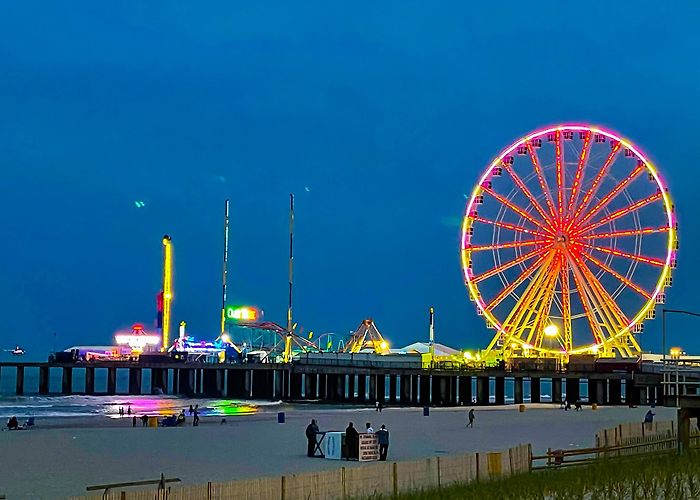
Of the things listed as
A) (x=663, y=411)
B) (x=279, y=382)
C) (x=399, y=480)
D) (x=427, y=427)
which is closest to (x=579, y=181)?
(x=663, y=411)

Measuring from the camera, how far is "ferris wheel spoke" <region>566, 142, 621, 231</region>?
208 feet

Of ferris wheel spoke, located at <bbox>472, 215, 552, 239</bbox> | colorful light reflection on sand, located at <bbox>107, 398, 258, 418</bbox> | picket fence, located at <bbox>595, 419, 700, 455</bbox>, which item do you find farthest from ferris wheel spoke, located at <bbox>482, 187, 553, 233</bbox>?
picket fence, located at <bbox>595, 419, 700, 455</bbox>

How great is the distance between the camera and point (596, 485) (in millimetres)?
18984

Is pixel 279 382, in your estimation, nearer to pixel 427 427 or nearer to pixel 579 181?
pixel 579 181

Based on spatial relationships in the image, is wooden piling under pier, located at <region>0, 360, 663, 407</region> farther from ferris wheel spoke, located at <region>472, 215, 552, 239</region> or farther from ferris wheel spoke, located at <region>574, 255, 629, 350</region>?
ferris wheel spoke, located at <region>472, 215, 552, 239</region>

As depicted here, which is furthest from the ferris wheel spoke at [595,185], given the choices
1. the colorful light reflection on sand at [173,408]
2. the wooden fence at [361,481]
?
the wooden fence at [361,481]

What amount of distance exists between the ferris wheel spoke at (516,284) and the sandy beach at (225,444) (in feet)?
41.2

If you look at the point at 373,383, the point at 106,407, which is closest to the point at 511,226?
the point at 373,383

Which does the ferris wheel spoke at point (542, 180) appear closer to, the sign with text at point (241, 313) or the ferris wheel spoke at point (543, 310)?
the ferris wheel spoke at point (543, 310)

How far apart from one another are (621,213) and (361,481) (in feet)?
154

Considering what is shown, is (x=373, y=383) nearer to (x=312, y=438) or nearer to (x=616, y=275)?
(x=616, y=275)

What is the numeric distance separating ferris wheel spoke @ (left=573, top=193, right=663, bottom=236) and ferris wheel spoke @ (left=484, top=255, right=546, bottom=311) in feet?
10.2

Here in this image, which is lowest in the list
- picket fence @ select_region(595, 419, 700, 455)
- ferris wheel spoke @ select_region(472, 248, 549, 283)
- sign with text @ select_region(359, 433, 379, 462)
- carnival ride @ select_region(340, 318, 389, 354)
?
sign with text @ select_region(359, 433, 379, 462)

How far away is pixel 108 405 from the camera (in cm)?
8081
